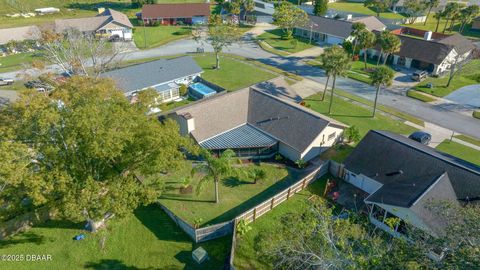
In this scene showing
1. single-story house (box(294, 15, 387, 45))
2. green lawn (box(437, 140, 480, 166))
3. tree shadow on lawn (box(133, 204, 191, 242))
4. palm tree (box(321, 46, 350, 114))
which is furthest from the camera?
single-story house (box(294, 15, 387, 45))

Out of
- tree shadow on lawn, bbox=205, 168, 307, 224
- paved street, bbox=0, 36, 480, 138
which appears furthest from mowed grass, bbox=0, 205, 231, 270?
paved street, bbox=0, 36, 480, 138

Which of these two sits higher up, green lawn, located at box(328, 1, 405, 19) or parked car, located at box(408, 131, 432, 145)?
green lawn, located at box(328, 1, 405, 19)

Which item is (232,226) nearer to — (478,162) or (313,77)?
(478,162)

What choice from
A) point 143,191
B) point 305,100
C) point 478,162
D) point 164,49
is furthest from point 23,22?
point 478,162

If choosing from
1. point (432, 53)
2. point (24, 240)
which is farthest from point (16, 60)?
point (432, 53)

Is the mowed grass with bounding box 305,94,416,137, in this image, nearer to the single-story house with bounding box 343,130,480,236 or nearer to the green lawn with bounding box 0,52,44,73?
the single-story house with bounding box 343,130,480,236

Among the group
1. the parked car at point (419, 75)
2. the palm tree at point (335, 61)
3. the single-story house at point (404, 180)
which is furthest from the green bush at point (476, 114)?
the single-story house at point (404, 180)

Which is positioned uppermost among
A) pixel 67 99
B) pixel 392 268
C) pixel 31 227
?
pixel 67 99
